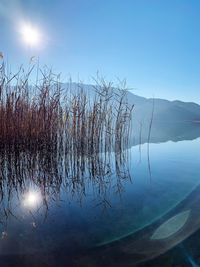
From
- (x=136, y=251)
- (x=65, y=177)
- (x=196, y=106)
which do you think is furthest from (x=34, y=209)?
(x=196, y=106)

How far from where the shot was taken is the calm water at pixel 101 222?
1.37 m

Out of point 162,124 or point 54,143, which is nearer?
point 54,143

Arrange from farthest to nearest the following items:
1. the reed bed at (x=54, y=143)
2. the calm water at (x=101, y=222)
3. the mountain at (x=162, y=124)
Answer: the mountain at (x=162, y=124)
the reed bed at (x=54, y=143)
the calm water at (x=101, y=222)

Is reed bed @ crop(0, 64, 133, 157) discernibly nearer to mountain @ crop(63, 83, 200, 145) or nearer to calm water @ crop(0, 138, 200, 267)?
mountain @ crop(63, 83, 200, 145)

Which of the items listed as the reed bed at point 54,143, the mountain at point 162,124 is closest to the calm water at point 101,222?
the reed bed at point 54,143

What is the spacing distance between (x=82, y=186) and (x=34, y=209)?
81 cm

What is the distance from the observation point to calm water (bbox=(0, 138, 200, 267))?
1373 millimetres

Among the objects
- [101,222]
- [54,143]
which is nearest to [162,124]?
[54,143]

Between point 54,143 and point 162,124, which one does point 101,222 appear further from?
point 162,124

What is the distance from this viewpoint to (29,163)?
3.63 m

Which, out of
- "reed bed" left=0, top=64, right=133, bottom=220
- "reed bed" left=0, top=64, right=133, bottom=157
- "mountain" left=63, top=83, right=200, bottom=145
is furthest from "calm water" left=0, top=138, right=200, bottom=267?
"mountain" left=63, top=83, right=200, bottom=145

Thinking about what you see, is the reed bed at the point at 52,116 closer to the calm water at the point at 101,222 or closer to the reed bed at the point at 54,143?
the reed bed at the point at 54,143

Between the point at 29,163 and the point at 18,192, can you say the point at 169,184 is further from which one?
the point at 29,163

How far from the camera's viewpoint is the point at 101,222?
181 cm
